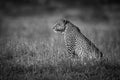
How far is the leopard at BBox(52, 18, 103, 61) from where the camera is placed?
782cm

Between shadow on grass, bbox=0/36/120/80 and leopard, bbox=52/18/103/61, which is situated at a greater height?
leopard, bbox=52/18/103/61

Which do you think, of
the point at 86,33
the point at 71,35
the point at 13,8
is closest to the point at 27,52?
the point at 71,35

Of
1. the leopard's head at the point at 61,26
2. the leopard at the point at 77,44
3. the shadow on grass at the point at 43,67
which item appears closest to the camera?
the shadow on grass at the point at 43,67

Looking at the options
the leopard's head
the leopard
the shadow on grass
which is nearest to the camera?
the shadow on grass

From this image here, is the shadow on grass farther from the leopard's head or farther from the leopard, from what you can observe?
the leopard's head

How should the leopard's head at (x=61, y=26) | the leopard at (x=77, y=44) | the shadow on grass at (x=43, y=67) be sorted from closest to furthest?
the shadow on grass at (x=43, y=67)
the leopard at (x=77, y=44)
the leopard's head at (x=61, y=26)

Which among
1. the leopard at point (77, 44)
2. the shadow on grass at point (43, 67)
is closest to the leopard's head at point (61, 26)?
the leopard at point (77, 44)

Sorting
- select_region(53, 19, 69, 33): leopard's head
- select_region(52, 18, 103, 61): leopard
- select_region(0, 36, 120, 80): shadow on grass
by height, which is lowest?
select_region(0, 36, 120, 80): shadow on grass

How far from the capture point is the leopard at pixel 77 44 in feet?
25.7

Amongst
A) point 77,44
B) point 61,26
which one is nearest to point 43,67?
point 77,44

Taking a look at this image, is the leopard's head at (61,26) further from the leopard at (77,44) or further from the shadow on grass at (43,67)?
the shadow on grass at (43,67)

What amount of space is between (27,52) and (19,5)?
21764mm

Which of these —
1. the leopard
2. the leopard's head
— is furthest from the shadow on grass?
the leopard's head

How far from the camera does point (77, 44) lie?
813 cm
